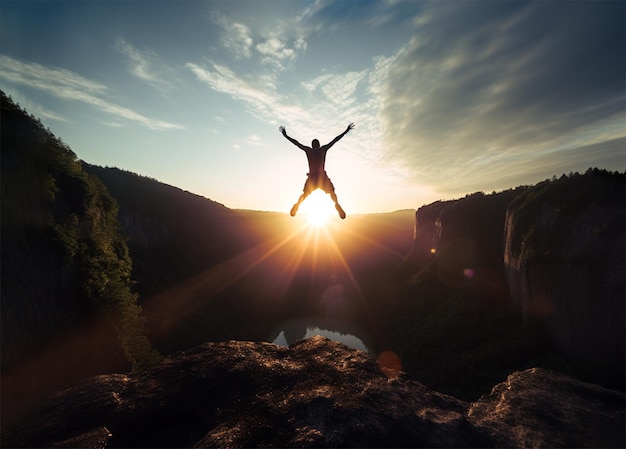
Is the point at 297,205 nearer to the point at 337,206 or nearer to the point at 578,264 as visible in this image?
the point at 337,206

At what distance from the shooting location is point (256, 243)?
9762cm

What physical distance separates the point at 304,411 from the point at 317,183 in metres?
7.07

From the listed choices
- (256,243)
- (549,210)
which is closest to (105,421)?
(549,210)

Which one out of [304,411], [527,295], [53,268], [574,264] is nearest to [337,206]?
[304,411]

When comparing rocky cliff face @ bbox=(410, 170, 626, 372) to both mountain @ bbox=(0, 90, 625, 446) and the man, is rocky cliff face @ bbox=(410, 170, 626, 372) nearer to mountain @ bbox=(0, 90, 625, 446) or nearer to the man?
mountain @ bbox=(0, 90, 625, 446)

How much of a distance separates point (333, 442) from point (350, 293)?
226 ft

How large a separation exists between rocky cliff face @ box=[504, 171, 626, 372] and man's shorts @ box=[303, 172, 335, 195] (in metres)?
16.3

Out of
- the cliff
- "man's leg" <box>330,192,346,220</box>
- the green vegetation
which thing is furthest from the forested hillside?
the cliff

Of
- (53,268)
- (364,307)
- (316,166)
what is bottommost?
(364,307)

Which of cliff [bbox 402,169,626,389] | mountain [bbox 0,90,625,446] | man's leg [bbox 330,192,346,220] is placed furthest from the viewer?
cliff [bbox 402,169,626,389]

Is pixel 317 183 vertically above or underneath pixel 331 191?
above

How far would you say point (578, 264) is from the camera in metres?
17.5

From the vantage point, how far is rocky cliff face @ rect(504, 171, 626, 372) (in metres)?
15.1

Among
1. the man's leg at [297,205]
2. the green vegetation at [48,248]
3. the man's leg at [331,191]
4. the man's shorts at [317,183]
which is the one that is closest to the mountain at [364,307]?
the green vegetation at [48,248]
